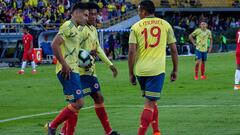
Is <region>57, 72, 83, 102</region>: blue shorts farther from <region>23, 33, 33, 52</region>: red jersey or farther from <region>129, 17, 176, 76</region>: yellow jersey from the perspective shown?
<region>23, 33, 33, 52</region>: red jersey

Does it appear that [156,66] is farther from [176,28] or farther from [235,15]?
[235,15]

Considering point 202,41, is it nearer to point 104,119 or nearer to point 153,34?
point 104,119

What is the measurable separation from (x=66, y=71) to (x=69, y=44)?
23.5 inches

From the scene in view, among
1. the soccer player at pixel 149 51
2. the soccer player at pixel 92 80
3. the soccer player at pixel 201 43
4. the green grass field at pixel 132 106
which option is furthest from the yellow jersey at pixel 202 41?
the soccer player at pixel 149 51

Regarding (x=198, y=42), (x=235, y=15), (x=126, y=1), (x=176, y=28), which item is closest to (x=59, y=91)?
(x=198, y=42)

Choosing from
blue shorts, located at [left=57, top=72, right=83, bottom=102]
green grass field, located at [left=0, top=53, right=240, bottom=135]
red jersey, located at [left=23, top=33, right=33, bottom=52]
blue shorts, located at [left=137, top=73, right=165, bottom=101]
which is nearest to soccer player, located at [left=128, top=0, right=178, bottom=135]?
blue shorts, located at [left=137, top=73, right=165, bottom=101]

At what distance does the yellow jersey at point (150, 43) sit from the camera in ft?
37.9

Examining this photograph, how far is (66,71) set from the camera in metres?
11.3

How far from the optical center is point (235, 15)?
7800 centimetres

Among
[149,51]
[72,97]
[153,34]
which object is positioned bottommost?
[72,97]

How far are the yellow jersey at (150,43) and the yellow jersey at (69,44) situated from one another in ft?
3.07

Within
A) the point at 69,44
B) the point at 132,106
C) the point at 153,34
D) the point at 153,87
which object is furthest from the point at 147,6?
the point at 132,106

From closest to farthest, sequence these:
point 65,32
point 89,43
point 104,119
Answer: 1. point 65,32
2. point 104,119
3. point 89,43

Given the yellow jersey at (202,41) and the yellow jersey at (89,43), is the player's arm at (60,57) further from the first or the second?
the yellow jersey at (202,41)
